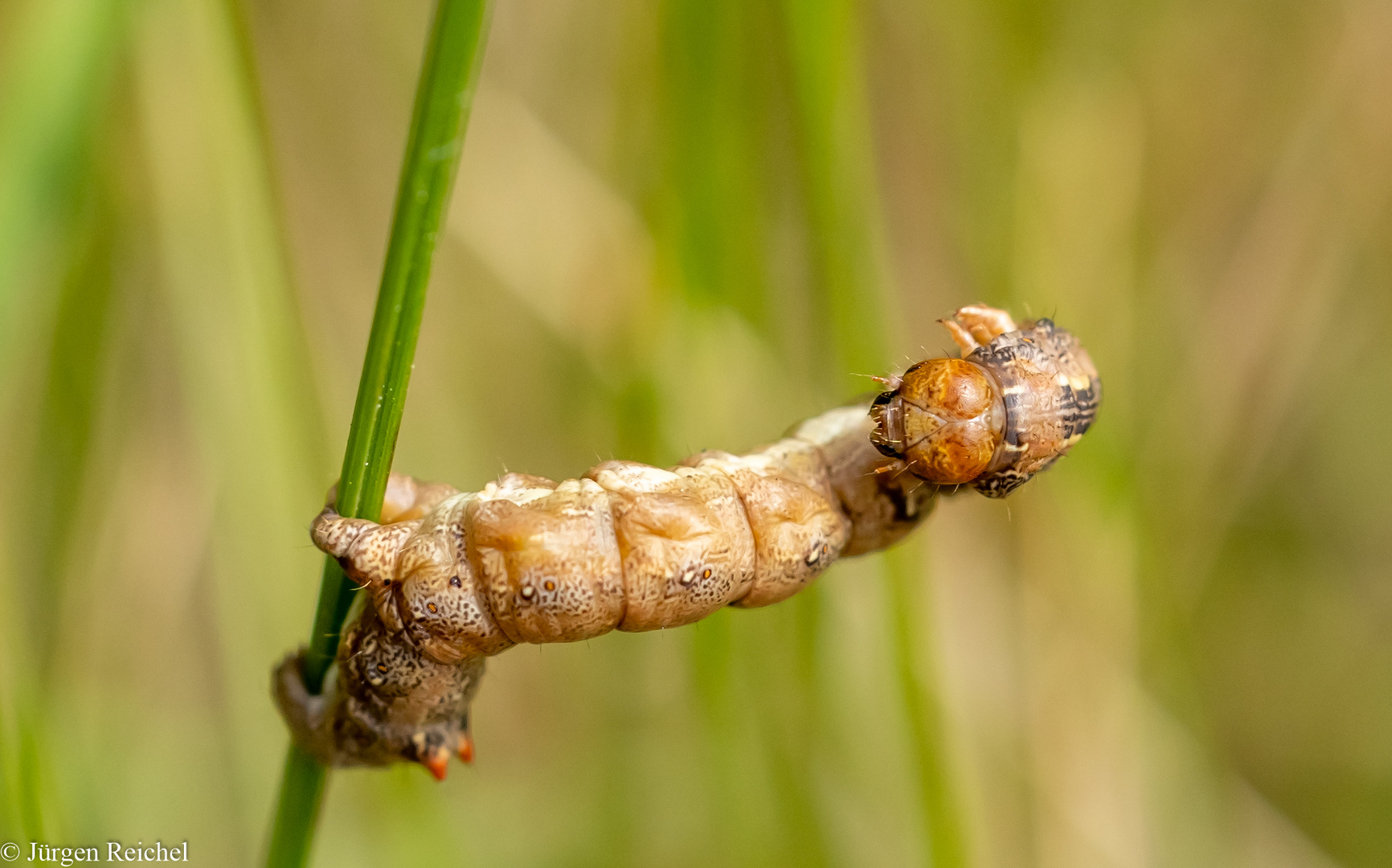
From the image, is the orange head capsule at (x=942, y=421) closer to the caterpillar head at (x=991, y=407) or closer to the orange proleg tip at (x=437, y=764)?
the caterpillar head at (x=991, y=407)

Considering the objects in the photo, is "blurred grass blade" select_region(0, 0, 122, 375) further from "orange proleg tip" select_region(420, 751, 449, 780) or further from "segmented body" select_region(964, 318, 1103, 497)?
"segmented body" select_region(964, 318, 1103, 497)

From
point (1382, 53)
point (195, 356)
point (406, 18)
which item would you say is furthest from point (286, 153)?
point (1382, 53)

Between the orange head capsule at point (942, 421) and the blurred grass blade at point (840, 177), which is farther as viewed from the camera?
the blurred grass blade at point (840, 177)

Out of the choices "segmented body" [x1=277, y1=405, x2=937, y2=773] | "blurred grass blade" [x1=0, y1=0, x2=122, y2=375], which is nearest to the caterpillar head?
"segmented body" [x1=277, y1=405, x2=937, y2=773]

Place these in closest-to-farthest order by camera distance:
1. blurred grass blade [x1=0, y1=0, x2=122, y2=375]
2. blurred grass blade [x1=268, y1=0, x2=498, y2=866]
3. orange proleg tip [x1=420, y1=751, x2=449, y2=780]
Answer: blurred grass blade [x1=268, y1=0, x2=498, y2=866] → blurred grass blade [x1=0, y1=0, x2=122, y2=375] → orange proleg tip [x1=420, y1=751, x2=449, y2=780]

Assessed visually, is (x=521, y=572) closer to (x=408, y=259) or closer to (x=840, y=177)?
(x=408, y=259)

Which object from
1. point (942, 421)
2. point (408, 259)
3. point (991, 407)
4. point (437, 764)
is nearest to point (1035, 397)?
point (991, 407)

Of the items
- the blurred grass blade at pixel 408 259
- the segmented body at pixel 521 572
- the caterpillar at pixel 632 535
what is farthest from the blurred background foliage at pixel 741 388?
the blurred grass blade at pixel 408 259

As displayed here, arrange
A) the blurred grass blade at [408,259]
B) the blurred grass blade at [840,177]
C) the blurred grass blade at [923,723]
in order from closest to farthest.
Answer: the blurred grass blade at [408,259]
the blurred grass blade at [840,177]
the blurred grass blade at [923,723]
